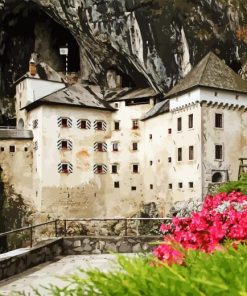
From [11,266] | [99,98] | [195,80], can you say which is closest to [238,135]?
[195,80]

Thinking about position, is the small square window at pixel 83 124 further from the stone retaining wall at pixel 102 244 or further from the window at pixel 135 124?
the stone retaining wall at pixel 102 244

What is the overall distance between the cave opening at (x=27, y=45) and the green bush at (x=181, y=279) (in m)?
45.5

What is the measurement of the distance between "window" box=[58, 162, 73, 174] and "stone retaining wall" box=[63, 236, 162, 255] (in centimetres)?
2736

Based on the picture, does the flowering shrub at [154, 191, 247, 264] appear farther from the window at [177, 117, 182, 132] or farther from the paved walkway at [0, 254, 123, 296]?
the window at [177, 117, 182, 132]

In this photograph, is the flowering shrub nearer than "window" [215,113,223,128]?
Yes

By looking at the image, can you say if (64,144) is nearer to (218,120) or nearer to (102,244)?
(218,120)

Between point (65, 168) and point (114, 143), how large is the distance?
17.7 feet

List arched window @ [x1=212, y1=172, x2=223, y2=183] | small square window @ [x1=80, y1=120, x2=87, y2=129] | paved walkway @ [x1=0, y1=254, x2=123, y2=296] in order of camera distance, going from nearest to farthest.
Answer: paved walkway @ [x1=0, y1=254, x2=123, y2=296] → arched window @ [x1=212, y1=172, x2=223, y2=183] → small square window @ [x1=80, y1=120, x2=87, y2=129]

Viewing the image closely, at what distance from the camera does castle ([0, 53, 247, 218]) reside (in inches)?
1358

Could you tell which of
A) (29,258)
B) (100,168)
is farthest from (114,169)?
(29,258)

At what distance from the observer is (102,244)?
11961mm

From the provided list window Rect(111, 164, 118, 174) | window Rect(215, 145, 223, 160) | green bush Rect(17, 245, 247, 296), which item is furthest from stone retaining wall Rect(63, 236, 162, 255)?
window Rect(111, 164, 118, 174)

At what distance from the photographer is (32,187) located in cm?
3969

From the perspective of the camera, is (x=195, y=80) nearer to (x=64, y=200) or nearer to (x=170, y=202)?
(x=170, y=202)
